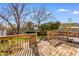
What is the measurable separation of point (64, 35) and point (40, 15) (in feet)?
1.00

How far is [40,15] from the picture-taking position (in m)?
2.19

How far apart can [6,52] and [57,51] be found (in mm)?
499

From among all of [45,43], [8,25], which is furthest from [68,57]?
[8,25]

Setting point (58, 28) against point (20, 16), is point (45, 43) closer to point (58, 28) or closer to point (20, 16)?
point (58, 28)

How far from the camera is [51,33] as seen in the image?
220cm

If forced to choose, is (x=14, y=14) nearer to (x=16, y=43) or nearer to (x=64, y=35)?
(x=16, y=43)

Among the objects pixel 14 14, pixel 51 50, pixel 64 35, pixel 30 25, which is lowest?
pixel 51 50

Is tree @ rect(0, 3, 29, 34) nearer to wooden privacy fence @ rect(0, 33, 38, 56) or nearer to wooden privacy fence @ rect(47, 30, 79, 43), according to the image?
wooden privacy fence @ rect(0, 33, 38, 56)

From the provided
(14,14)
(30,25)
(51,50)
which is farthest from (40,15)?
(51,50)

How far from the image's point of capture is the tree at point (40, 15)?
2.19 metres

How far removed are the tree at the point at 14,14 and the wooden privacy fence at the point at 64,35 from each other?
1.02 ft

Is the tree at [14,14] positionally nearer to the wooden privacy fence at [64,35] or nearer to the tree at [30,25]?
the tree at [30,25]

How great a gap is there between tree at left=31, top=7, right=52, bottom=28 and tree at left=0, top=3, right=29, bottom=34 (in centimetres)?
9

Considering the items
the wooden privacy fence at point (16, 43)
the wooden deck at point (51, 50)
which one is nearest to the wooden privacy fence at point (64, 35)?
the wooden deck at point (51, 50)
